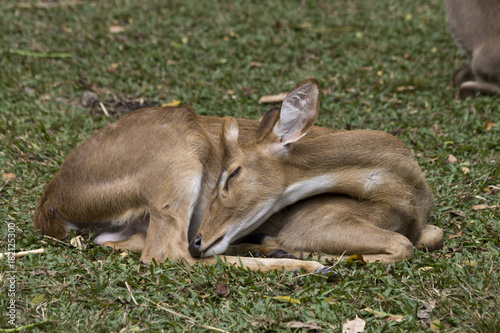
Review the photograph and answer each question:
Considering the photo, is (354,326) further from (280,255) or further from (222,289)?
(280,255)

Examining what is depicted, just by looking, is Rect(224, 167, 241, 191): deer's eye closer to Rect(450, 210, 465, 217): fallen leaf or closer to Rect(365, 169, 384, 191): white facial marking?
Rect(365, 169, 384, 191): white facial marking

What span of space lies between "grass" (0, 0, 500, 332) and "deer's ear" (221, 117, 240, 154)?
0.88 metres

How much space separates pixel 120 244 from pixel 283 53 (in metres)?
4.73

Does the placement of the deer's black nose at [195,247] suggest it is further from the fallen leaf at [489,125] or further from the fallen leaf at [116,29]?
the fallen leaf at [116,29]

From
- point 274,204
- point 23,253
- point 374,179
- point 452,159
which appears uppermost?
point 374,179

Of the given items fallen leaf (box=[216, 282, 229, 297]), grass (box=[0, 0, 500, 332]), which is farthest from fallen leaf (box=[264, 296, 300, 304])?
fallen leaf (box=[216, 282, 229, 297])

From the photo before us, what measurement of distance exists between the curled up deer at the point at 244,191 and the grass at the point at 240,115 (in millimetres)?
193

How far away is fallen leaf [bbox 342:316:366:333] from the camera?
3.07 metres

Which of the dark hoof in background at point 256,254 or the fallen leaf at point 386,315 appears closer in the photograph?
the fallen leaf at point 386,315

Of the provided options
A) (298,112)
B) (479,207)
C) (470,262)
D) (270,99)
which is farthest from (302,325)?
(270,99)

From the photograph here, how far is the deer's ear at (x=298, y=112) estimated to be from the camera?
3971mm

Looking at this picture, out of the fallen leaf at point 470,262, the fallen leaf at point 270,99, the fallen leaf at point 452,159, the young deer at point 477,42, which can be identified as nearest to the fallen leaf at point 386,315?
Result: the fallen leaf at point 470,262

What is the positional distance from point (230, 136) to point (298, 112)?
510mm

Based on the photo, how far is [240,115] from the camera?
257 inches
